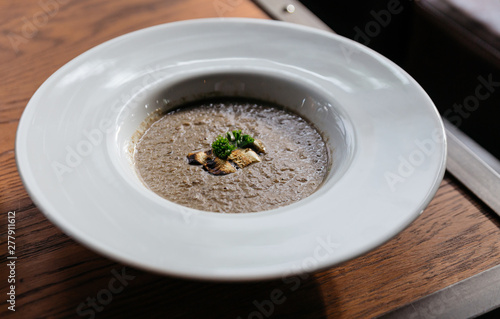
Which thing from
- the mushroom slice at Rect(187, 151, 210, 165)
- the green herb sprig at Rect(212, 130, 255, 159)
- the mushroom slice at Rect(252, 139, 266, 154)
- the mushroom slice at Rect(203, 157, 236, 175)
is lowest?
the mushroom slice at Rect(187, 151, 210, 165)

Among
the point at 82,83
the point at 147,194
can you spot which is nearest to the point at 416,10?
the point at 82,83

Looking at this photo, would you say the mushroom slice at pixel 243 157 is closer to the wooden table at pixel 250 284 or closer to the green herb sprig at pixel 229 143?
the green herb sprig at pixel 229 143

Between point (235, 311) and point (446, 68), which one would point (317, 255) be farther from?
point (446, 68)

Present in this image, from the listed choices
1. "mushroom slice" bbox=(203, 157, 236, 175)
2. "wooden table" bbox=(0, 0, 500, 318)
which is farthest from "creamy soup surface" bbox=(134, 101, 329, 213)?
"wooden table" bbox=(0, 0, 500, 318)

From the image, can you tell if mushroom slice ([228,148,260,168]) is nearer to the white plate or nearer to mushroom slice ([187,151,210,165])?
mushroom slice ([187,151,210,165])

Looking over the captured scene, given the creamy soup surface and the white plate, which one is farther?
the creamy soup surface

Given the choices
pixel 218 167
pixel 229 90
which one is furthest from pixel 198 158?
Answer: pixel 229 90

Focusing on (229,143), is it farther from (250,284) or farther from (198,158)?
(250,284)

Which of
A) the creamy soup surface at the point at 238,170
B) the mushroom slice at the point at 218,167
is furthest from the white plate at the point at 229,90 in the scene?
the mushroom slice at the point at 218,167
